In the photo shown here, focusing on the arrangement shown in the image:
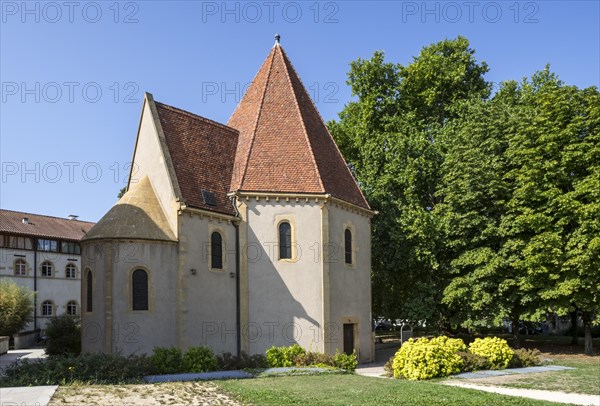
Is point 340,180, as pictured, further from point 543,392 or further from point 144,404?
point 144,404

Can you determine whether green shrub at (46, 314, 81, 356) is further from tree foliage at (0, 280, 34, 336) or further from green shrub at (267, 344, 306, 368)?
tree foliage at (0, 280, 34, 336)

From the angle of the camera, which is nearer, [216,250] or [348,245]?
[216,250]

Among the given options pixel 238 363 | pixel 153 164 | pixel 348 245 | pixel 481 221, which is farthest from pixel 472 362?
pixel 153 164

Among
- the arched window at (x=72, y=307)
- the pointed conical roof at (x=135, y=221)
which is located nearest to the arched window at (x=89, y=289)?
the pointed conical roof at (x=135, y=221)

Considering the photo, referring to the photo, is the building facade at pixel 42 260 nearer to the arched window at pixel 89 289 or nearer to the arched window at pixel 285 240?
the arched window at pixel 89 289

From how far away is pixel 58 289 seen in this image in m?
59.7

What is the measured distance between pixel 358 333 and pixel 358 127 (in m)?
16.5

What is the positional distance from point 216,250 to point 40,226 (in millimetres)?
42271

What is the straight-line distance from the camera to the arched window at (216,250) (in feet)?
84.2

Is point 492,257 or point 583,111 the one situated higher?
point 583,111

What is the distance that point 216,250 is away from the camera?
84.9ft

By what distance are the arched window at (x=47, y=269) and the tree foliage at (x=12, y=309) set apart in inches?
449

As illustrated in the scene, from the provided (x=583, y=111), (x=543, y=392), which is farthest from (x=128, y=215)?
(x=583, y=111)

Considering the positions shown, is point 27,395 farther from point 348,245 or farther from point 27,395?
point 348,245
